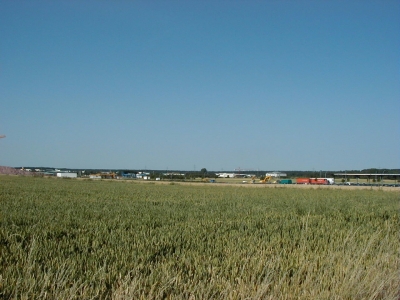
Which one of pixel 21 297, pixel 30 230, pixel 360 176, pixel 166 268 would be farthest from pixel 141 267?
pixel 360 176

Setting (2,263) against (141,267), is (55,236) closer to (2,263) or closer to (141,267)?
(2,263)

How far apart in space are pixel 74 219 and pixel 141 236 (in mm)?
3569

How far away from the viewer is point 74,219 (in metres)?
10.6

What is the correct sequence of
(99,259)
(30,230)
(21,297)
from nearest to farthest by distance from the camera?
(21,297), (99,259), (30,230)

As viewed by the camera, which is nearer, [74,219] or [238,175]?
[74,219]

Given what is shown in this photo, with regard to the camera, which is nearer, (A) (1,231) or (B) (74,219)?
(A) (1,231)

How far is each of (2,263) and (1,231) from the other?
2.71 m

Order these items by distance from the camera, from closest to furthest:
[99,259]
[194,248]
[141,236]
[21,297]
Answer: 1. [21,297]
2. [99,259]
3. [194,248]
4. [141,236]

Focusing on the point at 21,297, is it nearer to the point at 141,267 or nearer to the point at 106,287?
the point at 106,287

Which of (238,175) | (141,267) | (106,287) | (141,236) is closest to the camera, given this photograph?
(106,287)

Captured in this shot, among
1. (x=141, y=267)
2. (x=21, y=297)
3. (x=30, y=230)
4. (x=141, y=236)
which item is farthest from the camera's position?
(x=30, y=230)

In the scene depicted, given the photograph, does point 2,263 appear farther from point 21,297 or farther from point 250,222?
point 250,222

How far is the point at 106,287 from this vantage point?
187 inches

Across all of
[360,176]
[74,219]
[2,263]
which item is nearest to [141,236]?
[2,263]
